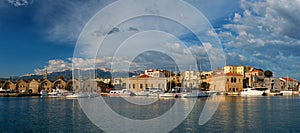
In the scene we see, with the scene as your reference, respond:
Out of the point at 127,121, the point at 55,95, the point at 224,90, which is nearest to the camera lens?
the point at 127,121

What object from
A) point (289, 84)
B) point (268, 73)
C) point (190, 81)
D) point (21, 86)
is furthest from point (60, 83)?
point (289, 84)

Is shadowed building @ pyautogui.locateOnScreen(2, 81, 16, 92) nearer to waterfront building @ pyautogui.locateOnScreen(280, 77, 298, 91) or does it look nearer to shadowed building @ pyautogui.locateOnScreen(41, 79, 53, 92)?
shadowed building @ pyautogui.locateOnScreen(41, 79, 53, 92)

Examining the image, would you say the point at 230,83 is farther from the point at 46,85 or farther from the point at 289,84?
the point at 46,85

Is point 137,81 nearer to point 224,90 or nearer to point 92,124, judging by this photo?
point 224,90

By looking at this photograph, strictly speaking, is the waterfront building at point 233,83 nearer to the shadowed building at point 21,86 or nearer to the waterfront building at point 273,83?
the waterfront building at point 273,83

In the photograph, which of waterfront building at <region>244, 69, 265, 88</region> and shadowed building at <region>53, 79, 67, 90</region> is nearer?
waterfront building at <region>244, 69, 265, 88</region>

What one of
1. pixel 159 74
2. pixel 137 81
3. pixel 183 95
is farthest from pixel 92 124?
pixel 159 74

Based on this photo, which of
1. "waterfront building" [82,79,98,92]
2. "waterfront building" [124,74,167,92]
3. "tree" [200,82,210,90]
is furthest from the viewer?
"tree" [200,82,210,90]

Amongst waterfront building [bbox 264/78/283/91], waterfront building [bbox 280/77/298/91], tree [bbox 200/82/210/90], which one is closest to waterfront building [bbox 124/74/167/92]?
tree [bbox 200/82/210/90]

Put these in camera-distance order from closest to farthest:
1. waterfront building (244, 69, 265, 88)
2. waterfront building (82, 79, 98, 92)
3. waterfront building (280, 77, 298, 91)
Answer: waterfront building (82, 79, 98, 92)
waterfront building (244, 69, 265, 88)
waterfront building (280, 77, 298, 91)

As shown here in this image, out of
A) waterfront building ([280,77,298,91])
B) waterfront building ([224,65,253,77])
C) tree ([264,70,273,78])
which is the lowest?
waterfront building ([280,77,298,91])

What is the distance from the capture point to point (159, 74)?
Answer: 99812 millimetres

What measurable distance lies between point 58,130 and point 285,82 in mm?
97935

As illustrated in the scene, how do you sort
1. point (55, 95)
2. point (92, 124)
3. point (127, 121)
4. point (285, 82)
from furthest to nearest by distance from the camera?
point (285, 82), point (55, 95), point (127, 121), point (92, 124)
